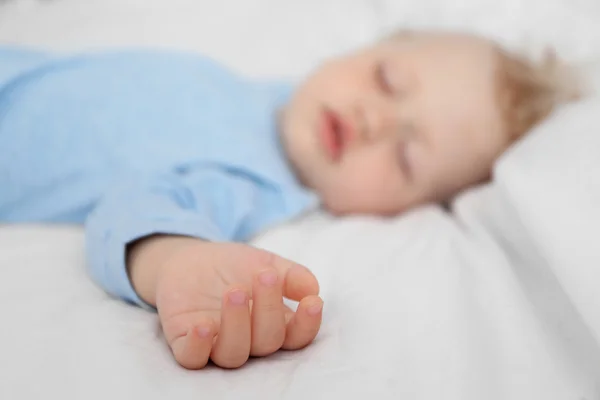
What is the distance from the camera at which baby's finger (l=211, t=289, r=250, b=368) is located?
451mm

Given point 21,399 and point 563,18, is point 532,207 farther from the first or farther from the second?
point 563,18

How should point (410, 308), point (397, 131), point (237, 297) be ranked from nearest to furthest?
point (237, 297) < point (410, 308) < point (397, 131)

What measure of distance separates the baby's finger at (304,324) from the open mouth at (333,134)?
0.50m

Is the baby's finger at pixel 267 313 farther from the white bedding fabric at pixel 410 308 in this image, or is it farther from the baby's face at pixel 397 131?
the baby's face at pixel 397 131

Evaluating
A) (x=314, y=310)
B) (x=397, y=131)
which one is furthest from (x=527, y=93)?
(x=314, y=310)

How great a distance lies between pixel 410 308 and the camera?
589mm

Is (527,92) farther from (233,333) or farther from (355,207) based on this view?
(233,333)

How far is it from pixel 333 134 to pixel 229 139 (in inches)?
6.6

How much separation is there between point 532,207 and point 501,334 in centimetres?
18

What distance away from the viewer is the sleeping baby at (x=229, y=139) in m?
0.70

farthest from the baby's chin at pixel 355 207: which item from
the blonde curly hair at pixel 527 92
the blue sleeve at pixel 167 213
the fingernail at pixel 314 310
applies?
the fingernail at pixel 314 310

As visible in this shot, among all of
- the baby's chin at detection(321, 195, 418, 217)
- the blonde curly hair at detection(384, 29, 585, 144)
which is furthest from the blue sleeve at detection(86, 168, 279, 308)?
the blonde curly hair at detection(384, 29, 585, 144)

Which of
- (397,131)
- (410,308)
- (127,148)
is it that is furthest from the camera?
(397,131)

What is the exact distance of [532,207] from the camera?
0.68m
